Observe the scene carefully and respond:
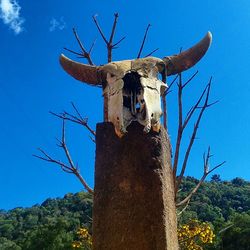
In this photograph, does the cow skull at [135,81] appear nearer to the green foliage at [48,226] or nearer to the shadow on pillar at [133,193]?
the shadow on pillar at [133,193]

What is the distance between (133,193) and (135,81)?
30.4 inches

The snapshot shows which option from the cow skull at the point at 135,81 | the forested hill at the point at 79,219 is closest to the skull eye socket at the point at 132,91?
the cow skull at the point at 135,81

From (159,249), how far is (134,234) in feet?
0.54

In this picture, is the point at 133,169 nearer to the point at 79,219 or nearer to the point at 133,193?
the point at 133,193

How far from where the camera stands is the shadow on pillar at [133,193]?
2.34 metres

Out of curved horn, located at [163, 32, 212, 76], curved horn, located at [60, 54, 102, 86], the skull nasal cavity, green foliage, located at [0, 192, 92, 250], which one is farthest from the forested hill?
the skull nasal cavity

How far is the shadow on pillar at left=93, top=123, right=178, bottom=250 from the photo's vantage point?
7.66 ft

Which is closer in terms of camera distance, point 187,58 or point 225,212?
point 187,58

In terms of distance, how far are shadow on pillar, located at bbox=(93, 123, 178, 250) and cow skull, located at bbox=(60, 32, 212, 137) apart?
0.10m

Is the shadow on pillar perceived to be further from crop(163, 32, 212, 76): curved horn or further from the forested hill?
the forested hill

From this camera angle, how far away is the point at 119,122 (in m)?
2.50

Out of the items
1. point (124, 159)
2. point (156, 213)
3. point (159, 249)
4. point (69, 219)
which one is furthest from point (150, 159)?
point (69, 219)

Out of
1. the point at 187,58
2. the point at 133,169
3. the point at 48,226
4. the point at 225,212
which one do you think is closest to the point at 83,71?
the point at 187,58

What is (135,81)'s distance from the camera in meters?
2.72
